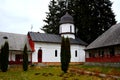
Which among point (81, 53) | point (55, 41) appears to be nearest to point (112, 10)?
point (81, 53)

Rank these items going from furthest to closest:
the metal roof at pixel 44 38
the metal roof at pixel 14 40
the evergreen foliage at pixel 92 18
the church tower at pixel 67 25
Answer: the evergreen foliage at pixel 92 18, the church tower at pixel 67 25, the metal roof at pixel 44 38, the metal roof at pixel 14 40

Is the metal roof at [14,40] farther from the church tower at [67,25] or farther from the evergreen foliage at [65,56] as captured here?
the evergreen foliage at [65,56]

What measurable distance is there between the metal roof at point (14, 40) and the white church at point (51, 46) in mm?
1585

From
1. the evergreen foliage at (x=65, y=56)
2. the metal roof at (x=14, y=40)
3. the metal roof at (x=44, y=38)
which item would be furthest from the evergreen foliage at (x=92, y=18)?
the evergreen foliage at (x=65, y=56)

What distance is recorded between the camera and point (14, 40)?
44.0m

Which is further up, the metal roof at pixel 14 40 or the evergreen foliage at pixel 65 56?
the metal roof at pixel 14 40

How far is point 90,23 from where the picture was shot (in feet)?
168

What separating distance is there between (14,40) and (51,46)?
298 inches

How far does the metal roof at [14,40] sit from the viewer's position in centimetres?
4220

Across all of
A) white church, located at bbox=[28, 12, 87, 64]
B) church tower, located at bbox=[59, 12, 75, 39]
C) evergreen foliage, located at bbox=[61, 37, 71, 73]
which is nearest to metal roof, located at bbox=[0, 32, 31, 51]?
white church, located at bbox=[28, 12, 87, 64]

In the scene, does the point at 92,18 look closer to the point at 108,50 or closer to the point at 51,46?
the point at 51,46

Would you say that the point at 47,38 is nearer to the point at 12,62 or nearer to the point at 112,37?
the point at 12,62

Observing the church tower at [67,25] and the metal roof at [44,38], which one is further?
the church tower at [67,25]

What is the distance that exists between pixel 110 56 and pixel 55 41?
47.0 ft
